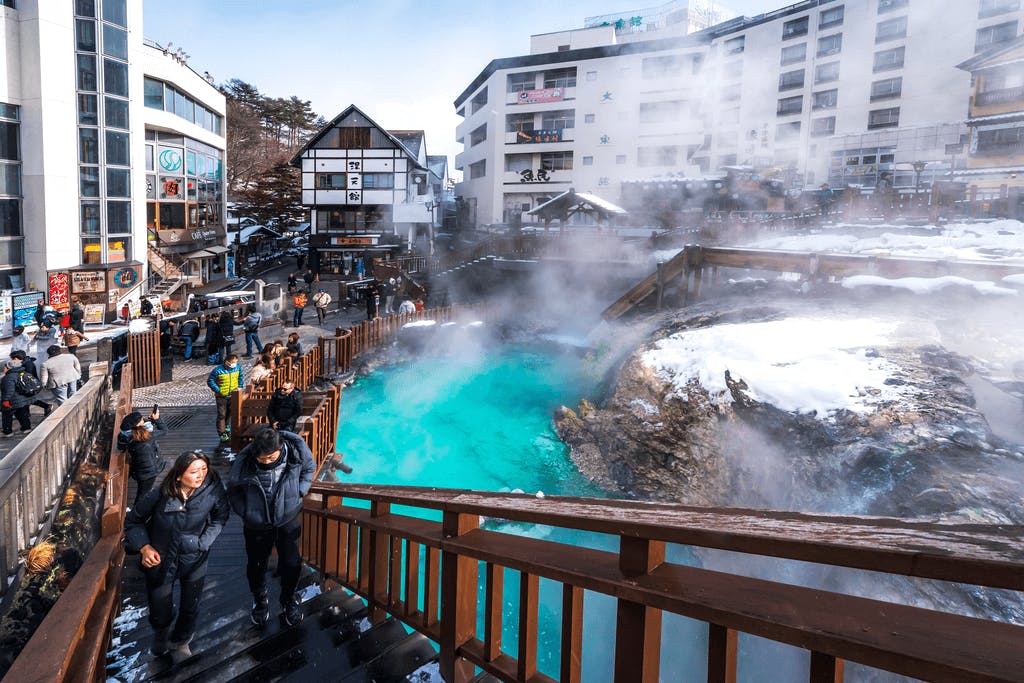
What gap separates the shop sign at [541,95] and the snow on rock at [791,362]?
104 ft

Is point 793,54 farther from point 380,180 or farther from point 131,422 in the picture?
→ point 131,422

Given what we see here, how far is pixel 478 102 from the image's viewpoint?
46.2m

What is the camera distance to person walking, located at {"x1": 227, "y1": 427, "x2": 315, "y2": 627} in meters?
3.93

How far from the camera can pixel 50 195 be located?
794 inches

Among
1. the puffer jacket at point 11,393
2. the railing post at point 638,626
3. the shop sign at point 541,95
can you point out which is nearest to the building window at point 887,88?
the shop sign at point 541,95

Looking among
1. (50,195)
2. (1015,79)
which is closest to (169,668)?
(50,195)

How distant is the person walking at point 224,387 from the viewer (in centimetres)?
902

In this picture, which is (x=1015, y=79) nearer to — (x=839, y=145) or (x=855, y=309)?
(x=839, y=145)

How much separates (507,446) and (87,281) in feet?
55.8

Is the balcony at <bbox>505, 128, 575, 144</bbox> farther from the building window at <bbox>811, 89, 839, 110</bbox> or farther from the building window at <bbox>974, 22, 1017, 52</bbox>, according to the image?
the building window at <bbox>974, 22, 1017, 52</bbox>

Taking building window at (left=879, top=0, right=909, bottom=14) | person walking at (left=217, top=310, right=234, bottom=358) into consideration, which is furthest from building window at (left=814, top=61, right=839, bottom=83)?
person walking at (left=217, top=310, right=234, bottom=358)

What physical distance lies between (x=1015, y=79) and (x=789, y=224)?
447 inches

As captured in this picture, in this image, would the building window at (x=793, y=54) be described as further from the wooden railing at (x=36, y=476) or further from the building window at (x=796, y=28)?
the wooden railing at (x=36, y=476)

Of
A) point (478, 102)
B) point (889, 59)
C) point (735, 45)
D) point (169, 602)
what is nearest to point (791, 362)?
point (169, 602)
